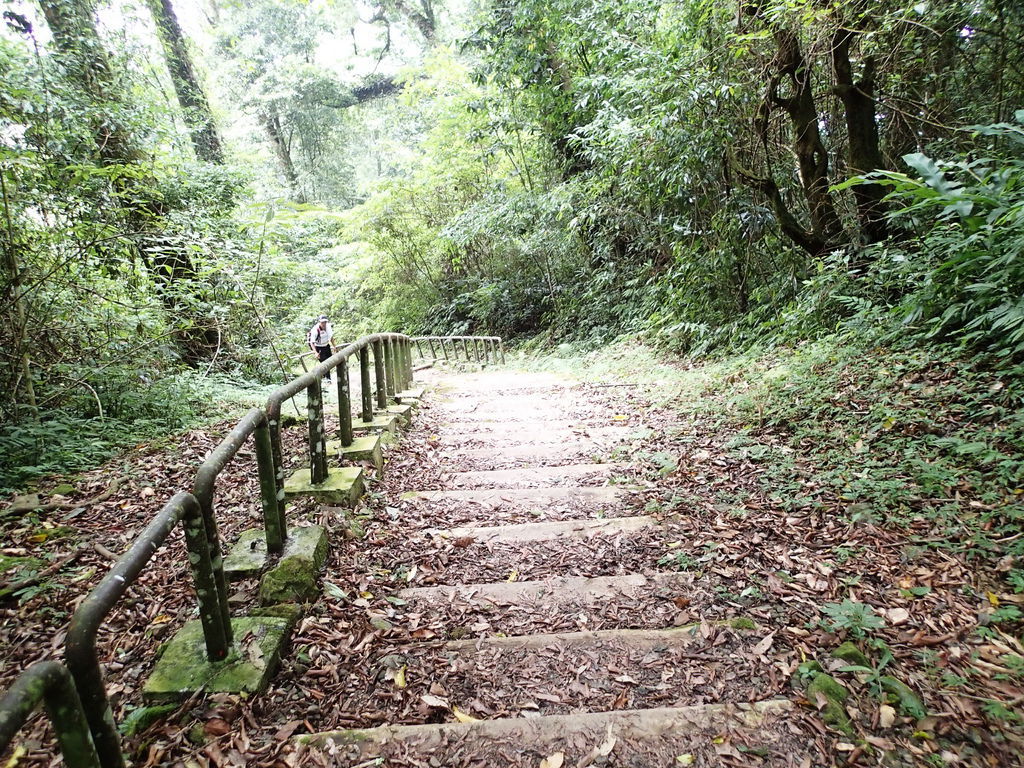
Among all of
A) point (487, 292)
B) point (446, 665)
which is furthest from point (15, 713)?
point (487, 292)

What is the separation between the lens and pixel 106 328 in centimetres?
557

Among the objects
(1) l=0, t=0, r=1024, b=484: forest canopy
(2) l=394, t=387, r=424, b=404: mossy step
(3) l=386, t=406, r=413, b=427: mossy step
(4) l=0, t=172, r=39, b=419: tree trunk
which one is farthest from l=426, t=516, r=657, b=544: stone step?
(4) l=0, t=172, r=39, b=419: tree trunk

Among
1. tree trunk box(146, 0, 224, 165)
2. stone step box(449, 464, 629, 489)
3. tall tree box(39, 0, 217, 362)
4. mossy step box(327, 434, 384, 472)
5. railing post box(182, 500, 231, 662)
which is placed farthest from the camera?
tree trunk box(146, 0, 224, 165)

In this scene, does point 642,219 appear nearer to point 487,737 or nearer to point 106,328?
point 106,328

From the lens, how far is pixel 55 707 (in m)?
1.20

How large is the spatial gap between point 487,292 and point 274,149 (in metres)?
13.3

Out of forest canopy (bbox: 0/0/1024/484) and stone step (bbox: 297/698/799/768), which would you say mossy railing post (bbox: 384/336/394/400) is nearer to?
forest canopy (bbox: 0/0/1024/484)

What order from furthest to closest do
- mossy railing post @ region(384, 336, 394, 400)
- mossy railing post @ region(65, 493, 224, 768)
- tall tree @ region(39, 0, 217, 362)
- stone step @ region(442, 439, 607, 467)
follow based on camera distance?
tall tree @ region(39, 0, 217, 362) → mossy railing post @ region(384, 336, 394, 400) → stone step @ region(442, 439, 607, 467) → mossy railing post @ region(65, 493, 224, 768)

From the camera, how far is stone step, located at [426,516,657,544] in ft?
11.2

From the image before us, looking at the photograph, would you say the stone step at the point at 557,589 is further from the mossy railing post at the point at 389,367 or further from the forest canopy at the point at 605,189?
the mossy railing post at the point at 389,367

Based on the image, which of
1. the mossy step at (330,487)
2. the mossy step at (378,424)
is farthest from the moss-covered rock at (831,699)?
the mossy step at (378,424)

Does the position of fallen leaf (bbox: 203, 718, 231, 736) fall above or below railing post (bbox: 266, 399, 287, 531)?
below

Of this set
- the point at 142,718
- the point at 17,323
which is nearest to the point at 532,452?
the point at 142,718

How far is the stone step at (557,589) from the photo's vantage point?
2.80 meters
